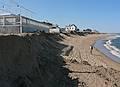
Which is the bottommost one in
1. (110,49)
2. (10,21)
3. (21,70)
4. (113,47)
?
(113,47)

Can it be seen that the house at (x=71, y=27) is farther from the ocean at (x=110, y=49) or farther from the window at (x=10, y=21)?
the window at (x=10, y=21)

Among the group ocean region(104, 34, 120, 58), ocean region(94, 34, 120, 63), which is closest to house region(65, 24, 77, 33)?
ocean region(104, 34, 120, 58)

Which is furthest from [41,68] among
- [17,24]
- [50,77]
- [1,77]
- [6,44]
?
[17,24]

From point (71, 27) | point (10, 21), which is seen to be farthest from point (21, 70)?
point (71, 27)

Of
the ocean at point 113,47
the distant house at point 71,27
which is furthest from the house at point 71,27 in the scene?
the ocean at point 113,47

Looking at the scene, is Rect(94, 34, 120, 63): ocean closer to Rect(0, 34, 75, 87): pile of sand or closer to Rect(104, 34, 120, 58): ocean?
Rect(104, 34, 120, 58): ocean

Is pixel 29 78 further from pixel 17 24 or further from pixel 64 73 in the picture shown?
pixel 17 24

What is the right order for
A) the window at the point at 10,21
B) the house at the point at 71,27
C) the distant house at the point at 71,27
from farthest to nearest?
the distant house at the point at 71,27 < the house at the point at 71,27 < the window at the point at 10,21

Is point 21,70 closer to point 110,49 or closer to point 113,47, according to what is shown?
point 110,49

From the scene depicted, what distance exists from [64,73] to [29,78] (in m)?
5.27

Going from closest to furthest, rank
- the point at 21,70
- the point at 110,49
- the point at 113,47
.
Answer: the point at 21,70 < the point at 110,49 < the point at 113,47

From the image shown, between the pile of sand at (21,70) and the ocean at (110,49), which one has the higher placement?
the pile of sand at (21,70)

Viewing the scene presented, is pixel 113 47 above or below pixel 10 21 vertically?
below

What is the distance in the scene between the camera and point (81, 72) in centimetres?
1998
